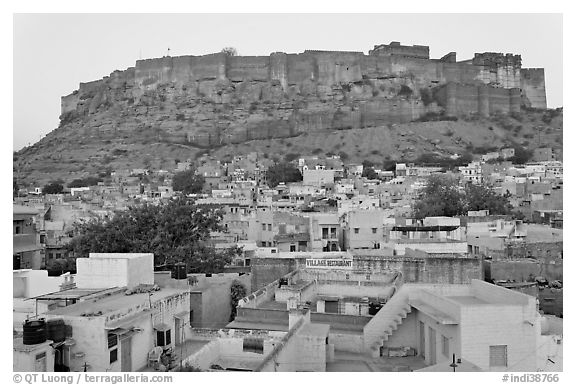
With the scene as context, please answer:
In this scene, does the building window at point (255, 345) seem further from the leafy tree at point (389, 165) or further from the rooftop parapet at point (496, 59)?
the rooftop parapet at point (496, 59)

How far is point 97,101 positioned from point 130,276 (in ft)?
214

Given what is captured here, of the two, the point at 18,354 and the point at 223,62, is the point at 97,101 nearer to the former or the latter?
the point at 223,62

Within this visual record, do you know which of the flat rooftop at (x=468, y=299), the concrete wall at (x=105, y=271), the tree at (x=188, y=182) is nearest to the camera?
the flat rooftop at (x=468, y=299)

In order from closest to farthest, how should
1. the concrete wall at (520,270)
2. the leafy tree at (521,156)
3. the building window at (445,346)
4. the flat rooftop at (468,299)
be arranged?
the building window at (445,346)
the flat rooftop at (468,299)
the concrete wall at (520,270)
the leafy tree at (521,156)

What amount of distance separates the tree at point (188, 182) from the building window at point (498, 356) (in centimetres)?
3370

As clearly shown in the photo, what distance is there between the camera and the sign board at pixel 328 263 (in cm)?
1350

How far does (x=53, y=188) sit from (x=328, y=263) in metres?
39.0

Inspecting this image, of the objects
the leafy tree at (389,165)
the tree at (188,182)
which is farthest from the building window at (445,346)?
the leafy tree at (389,165)

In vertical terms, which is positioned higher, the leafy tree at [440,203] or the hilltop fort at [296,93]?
the hilltop fort at [296,93]

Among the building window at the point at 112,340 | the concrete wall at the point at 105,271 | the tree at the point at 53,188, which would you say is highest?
the tree at the point at 53,188

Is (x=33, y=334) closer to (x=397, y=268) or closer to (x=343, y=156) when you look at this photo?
(x=397, y=268)

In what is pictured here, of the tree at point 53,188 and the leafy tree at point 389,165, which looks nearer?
the tree at point 53,188

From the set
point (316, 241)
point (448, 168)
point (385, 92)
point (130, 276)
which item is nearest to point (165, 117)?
point (385, 92)

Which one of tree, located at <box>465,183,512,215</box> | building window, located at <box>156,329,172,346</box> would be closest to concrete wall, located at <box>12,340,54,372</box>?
building window, located at <box>156,329,172,346</box>
